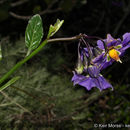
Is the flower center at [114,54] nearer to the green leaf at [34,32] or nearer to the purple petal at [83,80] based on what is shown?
the purple petal at [83,80]

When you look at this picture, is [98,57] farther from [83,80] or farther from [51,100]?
[51,100]

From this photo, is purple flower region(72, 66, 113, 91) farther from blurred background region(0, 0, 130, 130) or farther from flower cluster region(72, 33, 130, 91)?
blurred background region(0, 0, 130, 130)

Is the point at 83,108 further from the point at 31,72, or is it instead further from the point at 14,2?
the point at 14,2

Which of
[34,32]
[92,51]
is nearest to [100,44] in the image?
[92,51]

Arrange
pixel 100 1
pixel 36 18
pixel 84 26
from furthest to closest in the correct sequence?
pixel 100 1 → pixel 84 26 → pixel 36 18

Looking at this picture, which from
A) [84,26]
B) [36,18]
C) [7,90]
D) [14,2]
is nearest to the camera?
[36,18]

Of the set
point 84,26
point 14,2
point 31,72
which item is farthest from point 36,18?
point 84,26

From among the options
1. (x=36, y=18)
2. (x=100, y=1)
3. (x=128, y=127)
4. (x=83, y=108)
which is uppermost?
(x=100, y=1)
